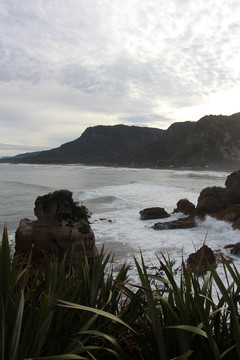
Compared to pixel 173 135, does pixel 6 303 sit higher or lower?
lower

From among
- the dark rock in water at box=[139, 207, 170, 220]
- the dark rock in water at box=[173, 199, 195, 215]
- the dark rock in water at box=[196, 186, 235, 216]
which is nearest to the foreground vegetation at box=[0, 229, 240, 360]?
the dark rock in water at box=[196, 186, 235, 216]

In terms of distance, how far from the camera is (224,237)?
1277 centimetres

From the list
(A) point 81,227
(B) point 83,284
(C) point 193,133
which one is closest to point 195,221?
(A) point 81,227

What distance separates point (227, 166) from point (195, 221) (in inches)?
3785

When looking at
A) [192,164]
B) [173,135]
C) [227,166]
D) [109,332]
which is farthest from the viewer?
[173,135]

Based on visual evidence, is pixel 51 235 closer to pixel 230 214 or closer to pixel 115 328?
pixel 115 328

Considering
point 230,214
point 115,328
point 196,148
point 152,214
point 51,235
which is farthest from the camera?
point 196,148

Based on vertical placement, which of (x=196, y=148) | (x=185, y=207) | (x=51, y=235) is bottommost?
(x=185, y=207)

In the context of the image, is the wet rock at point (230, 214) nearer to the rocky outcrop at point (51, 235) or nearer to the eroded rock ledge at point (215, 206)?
the eroded rock ledge at point (215, 206)

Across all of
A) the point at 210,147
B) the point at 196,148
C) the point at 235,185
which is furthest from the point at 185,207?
the point at 196,148

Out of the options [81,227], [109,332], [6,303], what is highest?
[6,303]

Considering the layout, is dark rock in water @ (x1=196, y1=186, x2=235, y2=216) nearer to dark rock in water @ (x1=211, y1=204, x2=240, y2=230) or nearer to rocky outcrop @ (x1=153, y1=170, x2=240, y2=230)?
rocky outcrop @ (x1=153, y1=170, x2=240, y2=230)

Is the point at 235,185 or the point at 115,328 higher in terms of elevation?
the point at 235,185

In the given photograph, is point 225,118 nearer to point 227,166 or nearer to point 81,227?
point 227,166
